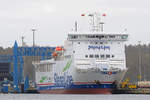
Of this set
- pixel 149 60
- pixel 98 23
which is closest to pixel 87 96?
pixel 98 23

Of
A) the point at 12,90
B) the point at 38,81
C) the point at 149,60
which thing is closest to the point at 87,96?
the point at 38,81

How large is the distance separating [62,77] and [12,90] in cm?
2257

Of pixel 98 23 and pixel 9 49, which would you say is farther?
pixel 9 49

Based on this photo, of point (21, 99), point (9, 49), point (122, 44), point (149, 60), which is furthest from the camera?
point (9, 49)

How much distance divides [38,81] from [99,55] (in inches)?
868

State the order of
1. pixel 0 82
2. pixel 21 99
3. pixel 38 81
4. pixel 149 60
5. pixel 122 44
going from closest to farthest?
pixel 21 99 → pixel 122 44 → pixel 38 81 → pixel 0 82 → pixel 149 60

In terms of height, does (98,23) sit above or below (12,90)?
above

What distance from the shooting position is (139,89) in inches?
4124

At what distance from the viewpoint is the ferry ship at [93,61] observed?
91.4 meters

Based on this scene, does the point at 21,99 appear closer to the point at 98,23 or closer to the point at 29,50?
the point at 98,23

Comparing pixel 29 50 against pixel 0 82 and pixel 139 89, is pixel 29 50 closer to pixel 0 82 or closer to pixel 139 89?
pixel 0 82

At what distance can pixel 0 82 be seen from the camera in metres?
125

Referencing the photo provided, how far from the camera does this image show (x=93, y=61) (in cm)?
9175

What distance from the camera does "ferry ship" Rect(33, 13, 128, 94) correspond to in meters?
91.4
